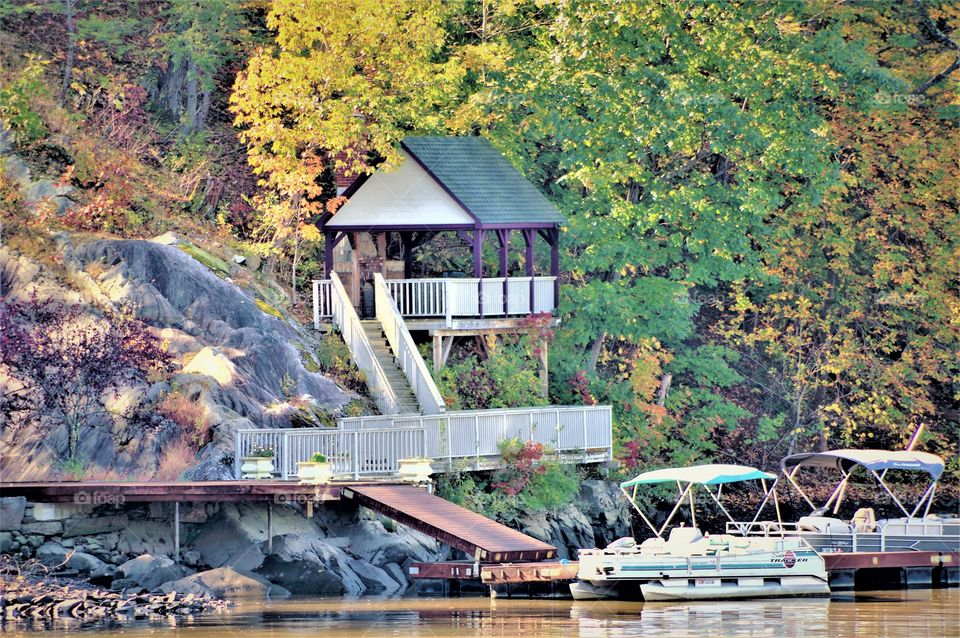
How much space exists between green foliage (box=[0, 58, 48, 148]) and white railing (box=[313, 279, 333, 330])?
722 cm

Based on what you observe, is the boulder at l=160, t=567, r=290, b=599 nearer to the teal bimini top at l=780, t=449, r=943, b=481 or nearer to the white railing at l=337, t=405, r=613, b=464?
the white railing at l=337, t=405, r=613, b=464

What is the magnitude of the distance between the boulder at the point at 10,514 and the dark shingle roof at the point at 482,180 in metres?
14.1

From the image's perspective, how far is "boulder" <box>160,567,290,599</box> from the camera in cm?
3127

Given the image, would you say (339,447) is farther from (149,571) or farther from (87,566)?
(87,566)

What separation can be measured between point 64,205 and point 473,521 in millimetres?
13334

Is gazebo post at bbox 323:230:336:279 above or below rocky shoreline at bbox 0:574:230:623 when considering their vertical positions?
above

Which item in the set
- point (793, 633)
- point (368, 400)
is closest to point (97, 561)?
point (368, 400)

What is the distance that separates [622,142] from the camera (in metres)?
45.0

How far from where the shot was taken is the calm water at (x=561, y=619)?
1086 inches

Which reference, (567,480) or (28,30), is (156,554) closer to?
(567,480)

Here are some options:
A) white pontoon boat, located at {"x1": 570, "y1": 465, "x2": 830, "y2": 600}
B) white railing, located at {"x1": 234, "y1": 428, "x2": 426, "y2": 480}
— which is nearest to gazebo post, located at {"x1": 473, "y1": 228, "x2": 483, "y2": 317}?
white railing, located at {"x1": 234, "y1": 428, "x2": 426, "y2": 480}

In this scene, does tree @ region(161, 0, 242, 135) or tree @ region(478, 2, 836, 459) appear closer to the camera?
tree @ region(478, 2, 836, 459)

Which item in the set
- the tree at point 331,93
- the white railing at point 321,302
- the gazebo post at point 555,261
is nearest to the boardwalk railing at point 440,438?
the gazebo post at point 555,261

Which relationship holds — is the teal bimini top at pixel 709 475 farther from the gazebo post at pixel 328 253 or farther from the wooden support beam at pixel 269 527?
the gazebo post at pixel 328 253
